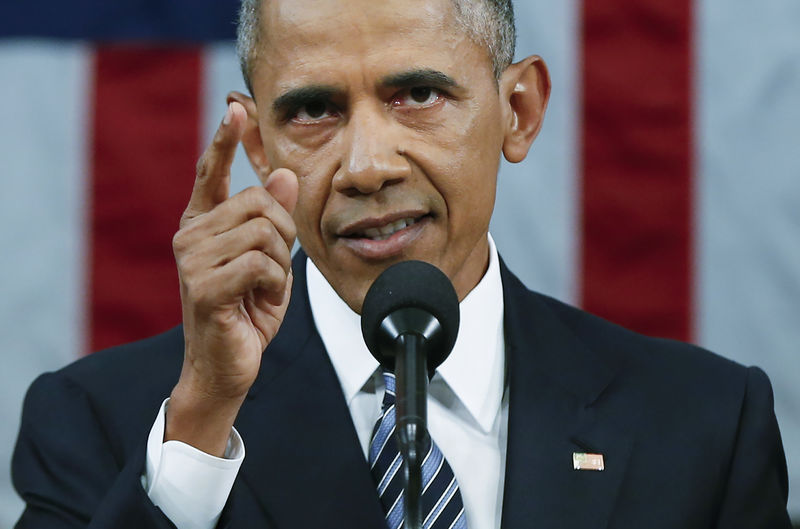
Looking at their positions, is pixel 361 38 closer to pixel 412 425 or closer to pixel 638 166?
pixel 412 425

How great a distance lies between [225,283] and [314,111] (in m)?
0.37

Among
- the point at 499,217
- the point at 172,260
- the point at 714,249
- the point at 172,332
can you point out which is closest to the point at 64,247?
the point at 172,260

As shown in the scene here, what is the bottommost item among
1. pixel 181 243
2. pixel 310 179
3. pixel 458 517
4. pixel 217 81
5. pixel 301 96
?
pixel 458 517

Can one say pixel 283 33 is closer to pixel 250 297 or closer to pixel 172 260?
pixel 250 297

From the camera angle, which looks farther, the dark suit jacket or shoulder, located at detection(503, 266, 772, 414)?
shoulder, located at detection(503, 266, 772, 414)

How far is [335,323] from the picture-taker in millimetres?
1597

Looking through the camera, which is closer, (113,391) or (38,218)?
(113,391)

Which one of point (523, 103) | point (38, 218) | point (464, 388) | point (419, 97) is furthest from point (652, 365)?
point (38, 218)

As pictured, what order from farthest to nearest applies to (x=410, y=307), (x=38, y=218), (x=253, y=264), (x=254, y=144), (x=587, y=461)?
(x=38, y=218) < (x=254, y=144) < (x=587, y=461) < (x=253, y=264) < (x=410, y=307)

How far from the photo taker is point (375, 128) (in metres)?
1.44

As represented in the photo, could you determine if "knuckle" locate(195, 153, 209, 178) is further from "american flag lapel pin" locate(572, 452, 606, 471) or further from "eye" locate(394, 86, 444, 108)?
"american flag lapel pin" locate(572, 452, 606, 471)

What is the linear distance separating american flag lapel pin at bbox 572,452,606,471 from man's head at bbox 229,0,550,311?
0.96 feet

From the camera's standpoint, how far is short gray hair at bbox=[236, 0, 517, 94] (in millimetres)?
1530

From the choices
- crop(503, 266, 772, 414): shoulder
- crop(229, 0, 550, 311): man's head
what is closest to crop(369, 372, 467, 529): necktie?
crop(229, 0, 550, 311): man's head
